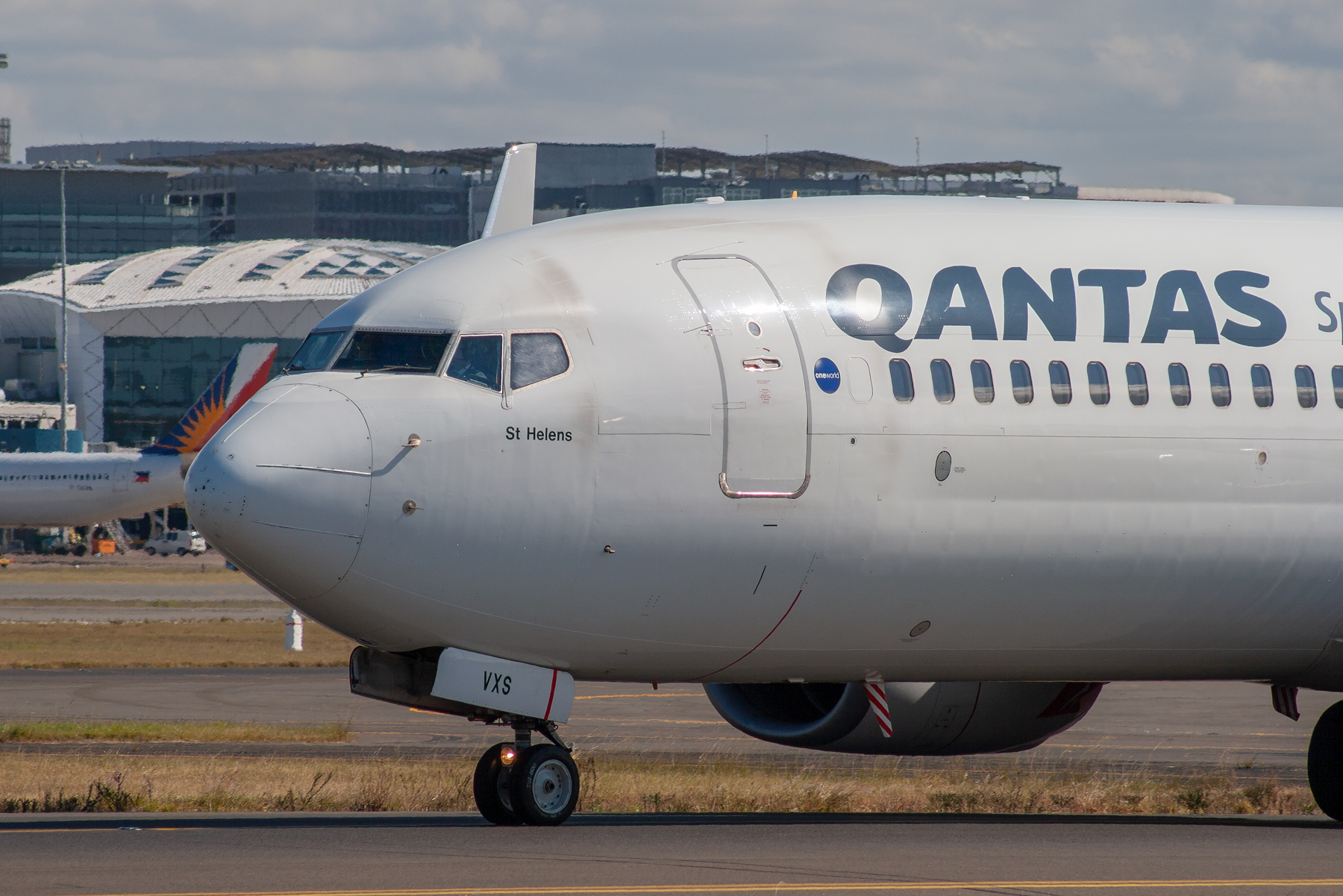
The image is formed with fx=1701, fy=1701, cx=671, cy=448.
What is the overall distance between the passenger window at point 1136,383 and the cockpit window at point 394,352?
6311 millimetres

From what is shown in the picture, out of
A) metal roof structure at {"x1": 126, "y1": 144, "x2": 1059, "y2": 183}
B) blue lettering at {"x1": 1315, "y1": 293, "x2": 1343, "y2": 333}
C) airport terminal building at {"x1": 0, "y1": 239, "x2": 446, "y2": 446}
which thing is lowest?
blue lettering at {"x1": 1315, "y1": 293, "x2": 1343, "y2": 333}

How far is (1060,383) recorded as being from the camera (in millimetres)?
15633

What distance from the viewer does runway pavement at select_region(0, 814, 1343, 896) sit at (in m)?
11.8

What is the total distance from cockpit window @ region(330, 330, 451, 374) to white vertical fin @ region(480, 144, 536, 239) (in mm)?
6103

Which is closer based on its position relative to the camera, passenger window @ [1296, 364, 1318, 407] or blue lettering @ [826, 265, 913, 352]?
blue lettering @ [826, 265, 913, 352]

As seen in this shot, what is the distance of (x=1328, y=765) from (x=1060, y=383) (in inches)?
213

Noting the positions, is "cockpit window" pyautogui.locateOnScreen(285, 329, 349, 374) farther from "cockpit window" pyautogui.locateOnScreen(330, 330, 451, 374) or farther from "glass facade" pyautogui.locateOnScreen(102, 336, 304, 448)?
"glass facade" pyautogui.locateOnScreen(102, 336, 304, 448)

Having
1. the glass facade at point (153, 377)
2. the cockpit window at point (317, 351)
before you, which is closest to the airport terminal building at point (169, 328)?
the glass facade at point (153, 377)

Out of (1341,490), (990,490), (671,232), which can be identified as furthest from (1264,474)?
(671,232)

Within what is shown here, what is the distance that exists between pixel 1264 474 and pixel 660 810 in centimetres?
719

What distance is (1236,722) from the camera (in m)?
32.6

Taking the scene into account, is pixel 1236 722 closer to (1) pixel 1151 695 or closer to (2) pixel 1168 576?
(1) pixel 1151 695

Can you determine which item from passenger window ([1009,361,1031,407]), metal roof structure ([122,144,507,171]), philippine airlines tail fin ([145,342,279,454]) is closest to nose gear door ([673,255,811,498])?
passenger window ([1009,361,1031,407])

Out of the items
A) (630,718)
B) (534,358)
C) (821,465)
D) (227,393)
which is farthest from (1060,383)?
(227,393)
